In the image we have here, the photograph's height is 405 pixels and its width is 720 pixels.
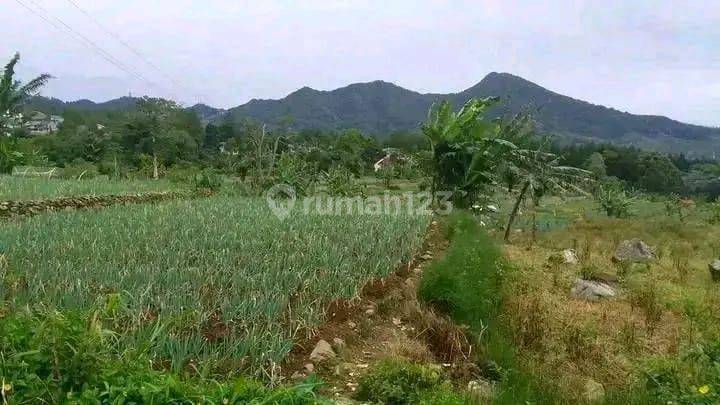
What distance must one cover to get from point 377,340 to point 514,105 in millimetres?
72714

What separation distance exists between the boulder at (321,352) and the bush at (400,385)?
15.5 inches

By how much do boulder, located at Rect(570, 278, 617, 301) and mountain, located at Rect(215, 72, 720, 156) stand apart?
63990 mm

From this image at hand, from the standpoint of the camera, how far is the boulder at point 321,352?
12.3ft

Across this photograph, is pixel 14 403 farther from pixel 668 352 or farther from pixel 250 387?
pixel 668 352

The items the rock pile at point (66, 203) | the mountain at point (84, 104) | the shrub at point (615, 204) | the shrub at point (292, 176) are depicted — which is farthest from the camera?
the mountain at point (84, 104)

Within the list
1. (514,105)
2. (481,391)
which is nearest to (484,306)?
(481,391)

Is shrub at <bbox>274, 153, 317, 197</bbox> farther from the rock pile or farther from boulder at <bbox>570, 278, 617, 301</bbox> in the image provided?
boulder at <bbox>570, 278, 617, 301</bbox>

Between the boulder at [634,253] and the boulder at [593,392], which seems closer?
the boulder at [593,392]

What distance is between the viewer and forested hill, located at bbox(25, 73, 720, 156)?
250ft

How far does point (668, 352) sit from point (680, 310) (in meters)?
1.92

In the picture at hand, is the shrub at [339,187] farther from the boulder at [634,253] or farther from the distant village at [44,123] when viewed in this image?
the distant village at [44,123]

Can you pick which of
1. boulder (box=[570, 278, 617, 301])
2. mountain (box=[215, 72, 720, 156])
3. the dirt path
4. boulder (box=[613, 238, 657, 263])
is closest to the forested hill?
mountain (box=[215, 72, 720, 156])

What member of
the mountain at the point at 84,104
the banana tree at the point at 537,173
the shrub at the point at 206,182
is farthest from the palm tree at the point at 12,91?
the mountain at the point at 84,104

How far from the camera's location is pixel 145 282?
4211mm
